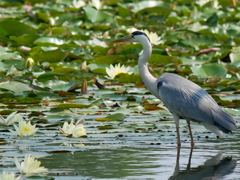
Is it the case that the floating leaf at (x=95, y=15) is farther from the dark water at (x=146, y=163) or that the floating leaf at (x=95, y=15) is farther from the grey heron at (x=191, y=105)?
the dark water at (x=146, y=163)

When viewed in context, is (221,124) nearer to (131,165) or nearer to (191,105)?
(191,105)

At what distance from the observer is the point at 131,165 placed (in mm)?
5414

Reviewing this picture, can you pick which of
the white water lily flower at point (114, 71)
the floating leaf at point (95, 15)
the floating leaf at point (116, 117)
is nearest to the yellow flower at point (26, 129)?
the floating leaf at point (116, 117)

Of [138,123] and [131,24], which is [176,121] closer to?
[138,123]

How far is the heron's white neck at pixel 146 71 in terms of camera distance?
7.47 m

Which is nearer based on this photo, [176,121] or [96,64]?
[176,121]

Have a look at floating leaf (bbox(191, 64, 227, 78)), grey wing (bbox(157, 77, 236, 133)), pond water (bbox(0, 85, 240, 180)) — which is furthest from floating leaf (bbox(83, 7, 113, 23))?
grey wing (bbox(157, 77, 236, 133))

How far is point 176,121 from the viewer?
6.84 metres

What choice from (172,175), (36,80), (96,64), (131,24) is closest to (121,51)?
(96,64)

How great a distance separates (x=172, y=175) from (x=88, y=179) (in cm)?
72

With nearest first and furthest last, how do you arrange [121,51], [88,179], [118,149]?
[88,179]
[118,149]
[121,51]

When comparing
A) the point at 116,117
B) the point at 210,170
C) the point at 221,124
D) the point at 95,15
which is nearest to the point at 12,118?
the point at 116,117

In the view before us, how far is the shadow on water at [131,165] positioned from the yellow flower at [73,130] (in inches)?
17.5

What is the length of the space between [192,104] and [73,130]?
4.48 ft
